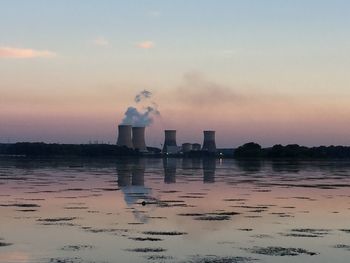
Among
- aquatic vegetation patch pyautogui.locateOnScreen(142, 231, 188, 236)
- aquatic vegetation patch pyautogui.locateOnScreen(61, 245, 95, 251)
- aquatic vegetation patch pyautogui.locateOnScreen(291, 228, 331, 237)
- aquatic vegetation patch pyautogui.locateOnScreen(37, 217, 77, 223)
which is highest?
aquatic vegetation patch pyautogui.locateOnScreen(37, 217, 77, 223)

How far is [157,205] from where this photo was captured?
26953 millimetres

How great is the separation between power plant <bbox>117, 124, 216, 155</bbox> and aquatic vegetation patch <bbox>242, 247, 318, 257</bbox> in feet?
390

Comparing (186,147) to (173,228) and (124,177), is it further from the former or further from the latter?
(173,228)

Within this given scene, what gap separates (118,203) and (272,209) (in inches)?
278

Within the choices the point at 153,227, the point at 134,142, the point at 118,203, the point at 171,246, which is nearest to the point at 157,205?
the point at 118,203

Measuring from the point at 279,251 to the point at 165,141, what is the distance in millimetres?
146469

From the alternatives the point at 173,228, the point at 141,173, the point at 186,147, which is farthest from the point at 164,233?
the point at 186,147

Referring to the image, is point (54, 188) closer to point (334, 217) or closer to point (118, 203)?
point (118, 203)

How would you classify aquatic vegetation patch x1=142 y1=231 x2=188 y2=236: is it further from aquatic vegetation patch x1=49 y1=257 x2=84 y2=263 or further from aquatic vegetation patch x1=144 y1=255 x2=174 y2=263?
aquatic vegetation patch x1=49 y1=257 x2=84 y2=263

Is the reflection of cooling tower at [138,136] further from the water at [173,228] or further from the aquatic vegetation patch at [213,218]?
the aquatic vegetation patch at [213,218]

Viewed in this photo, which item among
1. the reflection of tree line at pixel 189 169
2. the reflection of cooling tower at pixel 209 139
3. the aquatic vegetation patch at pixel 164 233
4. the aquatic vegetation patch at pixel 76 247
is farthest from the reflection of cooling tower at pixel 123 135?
the aquatic vegetation patch at pixel 76 247

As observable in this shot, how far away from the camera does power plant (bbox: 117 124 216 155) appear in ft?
444

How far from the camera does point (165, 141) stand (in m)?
162

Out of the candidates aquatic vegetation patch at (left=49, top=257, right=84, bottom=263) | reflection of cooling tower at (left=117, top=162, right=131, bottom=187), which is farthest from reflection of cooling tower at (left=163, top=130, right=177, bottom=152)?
aquatic vegetation patch at (left=49, top=257, right=84, bottom=263)
